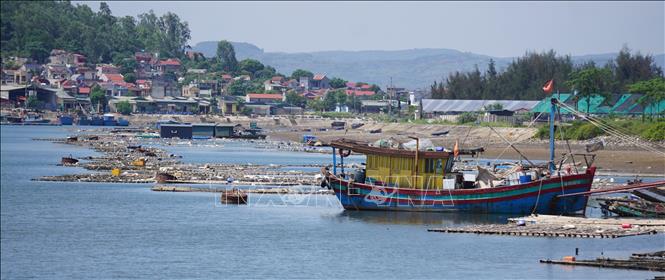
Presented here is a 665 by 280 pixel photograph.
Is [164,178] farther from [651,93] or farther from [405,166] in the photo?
[651,93]

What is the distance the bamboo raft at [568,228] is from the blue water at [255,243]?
49cm

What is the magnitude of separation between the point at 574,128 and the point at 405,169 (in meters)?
52.2

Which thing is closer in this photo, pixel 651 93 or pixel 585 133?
pixel 585 133

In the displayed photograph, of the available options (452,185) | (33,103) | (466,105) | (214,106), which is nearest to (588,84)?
(466,105)

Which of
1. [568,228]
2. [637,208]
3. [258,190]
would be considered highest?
[637,208]

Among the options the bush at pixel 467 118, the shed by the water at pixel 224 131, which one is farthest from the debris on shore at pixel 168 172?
the bush at pixel 467 118

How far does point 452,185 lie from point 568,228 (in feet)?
20.8

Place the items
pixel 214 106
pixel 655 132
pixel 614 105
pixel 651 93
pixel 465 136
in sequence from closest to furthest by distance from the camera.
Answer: pixel 655 132
pixel 651 93
pixel 465 136
pixel 614 105
pixel 214 106

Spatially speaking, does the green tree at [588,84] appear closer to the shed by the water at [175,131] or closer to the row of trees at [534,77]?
the row of trees at [534,77]

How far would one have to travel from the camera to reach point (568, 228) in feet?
132

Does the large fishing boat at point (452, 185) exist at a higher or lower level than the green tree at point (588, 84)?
lower

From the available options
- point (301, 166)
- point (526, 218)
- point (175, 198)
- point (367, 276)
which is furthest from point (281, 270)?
point (301, 166)

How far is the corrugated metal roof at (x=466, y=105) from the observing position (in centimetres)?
13312

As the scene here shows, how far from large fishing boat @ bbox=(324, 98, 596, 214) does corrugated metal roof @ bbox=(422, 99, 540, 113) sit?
3364 inches
